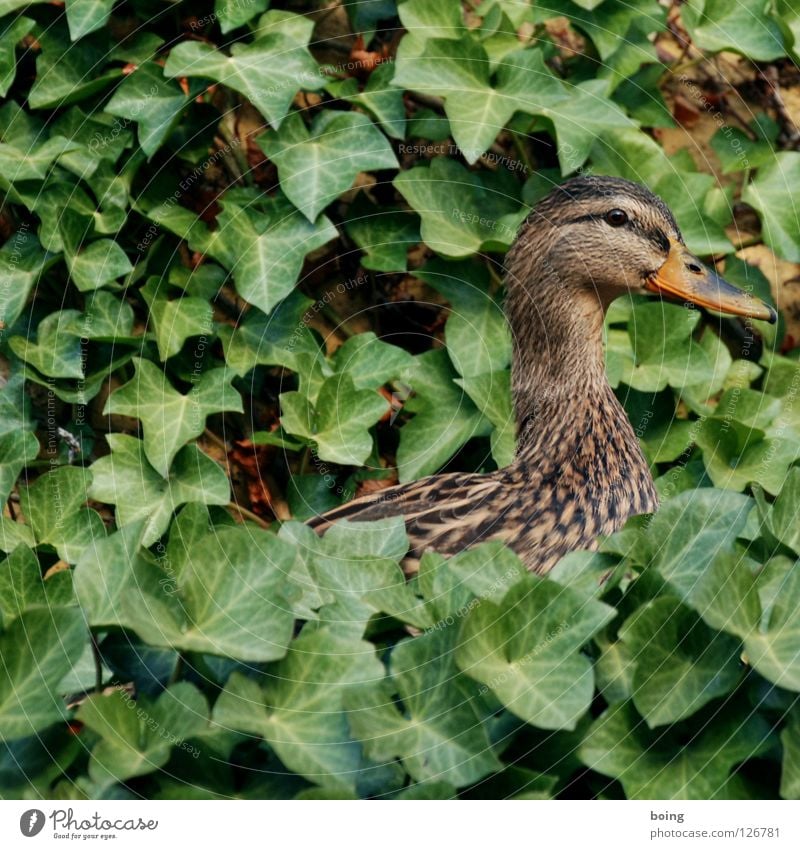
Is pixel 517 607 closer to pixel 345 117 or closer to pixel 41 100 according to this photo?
pixel 345 117

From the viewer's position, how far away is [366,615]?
1813 mm

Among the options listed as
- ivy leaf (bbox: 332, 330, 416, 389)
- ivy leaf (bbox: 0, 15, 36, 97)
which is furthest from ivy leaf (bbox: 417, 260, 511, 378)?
ivy leaf (bbox: 0, 15, 36, 97)

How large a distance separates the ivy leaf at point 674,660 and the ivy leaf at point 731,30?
6.42ft

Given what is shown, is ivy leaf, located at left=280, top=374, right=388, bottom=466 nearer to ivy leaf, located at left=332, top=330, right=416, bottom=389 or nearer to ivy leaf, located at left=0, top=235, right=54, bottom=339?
ivy leaf, located at left=332, top=330, right=416, bottom=389

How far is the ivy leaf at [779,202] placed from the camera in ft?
10.0

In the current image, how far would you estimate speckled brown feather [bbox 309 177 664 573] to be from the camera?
98.4 inches

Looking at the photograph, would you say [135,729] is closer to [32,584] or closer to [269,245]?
[32,584]

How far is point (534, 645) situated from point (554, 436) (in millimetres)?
1162

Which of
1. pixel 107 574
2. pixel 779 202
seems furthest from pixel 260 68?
pixel 107 574

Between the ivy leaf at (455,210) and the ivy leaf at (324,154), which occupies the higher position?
the ivy leaf at (324,154)

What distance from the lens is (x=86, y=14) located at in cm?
274

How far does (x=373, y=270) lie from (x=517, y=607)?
1749 mm

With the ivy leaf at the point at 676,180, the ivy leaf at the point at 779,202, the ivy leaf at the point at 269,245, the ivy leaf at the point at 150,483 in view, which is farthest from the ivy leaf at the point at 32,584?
the ivy leaf at the point at 779,202

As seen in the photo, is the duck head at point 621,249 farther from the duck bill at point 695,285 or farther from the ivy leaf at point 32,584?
the ivy leaf at point 32,584
